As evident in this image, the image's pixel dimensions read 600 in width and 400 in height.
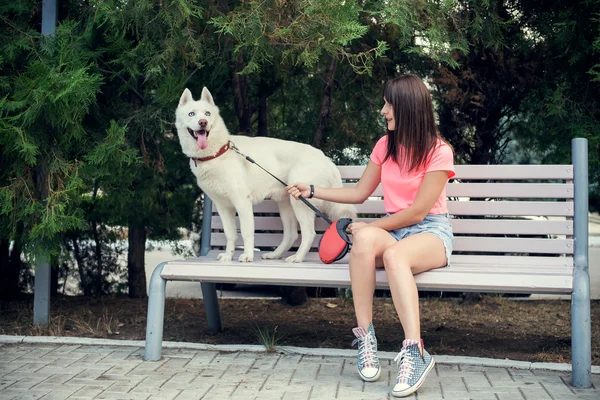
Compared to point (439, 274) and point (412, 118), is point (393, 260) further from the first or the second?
point (412, 118)

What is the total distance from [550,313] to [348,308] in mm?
1676

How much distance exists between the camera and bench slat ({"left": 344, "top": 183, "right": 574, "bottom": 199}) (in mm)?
4574

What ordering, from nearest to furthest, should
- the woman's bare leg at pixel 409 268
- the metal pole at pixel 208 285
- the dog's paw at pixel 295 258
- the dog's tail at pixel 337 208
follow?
the woman's bare leg at pixel 409 268
the dog's paw at pixel 295 258
the dog's tail at pixel 337 208
the metal pole at pixel 208 285

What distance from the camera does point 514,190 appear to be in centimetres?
467

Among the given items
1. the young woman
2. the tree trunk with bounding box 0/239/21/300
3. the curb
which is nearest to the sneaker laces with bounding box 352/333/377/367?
the young woman

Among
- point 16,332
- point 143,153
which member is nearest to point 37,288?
point 16,332

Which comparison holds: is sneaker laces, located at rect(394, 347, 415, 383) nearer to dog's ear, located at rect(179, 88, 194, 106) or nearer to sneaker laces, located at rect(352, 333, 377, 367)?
sneaker laces, located at rect(352, 333, 377, 367)

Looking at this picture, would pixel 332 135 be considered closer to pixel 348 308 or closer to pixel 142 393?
pixel 348 308

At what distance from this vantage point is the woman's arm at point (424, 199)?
4047mm

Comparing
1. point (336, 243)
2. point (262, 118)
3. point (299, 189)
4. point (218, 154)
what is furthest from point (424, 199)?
point (262, 118)

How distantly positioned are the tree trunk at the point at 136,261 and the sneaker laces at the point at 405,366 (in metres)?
3.63

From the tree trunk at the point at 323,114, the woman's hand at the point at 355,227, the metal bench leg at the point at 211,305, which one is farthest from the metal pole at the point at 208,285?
the woman's hand at the point at 355,227

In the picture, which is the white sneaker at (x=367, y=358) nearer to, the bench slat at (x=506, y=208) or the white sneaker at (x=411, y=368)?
the white sneaker at (x=411, y=368)

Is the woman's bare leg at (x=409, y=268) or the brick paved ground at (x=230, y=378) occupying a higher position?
the woman's bare leg at (x=409, y=268)
